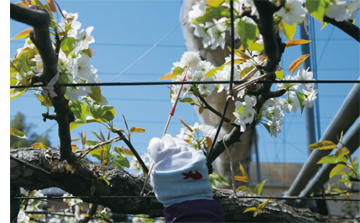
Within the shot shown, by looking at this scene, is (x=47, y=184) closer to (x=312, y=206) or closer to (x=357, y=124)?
(x=357, y=124)

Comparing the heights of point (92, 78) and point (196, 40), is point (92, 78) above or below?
below

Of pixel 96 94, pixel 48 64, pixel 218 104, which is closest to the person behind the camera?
pixel 48 64

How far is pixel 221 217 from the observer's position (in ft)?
1.65

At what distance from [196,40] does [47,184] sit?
1169 millimetres

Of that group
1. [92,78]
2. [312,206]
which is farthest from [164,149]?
[312,206]

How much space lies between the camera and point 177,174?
0.47 meters

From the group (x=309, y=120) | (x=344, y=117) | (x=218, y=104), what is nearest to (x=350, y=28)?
(x=344, y=117)

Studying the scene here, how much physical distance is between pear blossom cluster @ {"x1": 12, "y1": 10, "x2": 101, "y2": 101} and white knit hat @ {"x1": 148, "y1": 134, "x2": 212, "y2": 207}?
0.69ft

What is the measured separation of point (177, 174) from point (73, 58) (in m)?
0.32

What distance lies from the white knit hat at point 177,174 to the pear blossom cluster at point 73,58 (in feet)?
0.69

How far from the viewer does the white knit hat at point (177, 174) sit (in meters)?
0.48

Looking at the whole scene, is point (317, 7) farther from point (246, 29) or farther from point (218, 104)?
point (218, 104)

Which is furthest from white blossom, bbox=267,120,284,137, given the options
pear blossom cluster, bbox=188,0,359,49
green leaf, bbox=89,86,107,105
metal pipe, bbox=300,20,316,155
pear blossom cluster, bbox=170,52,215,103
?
metal pipe, bbox=300,20,316,155

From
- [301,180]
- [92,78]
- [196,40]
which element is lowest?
[301,180]
